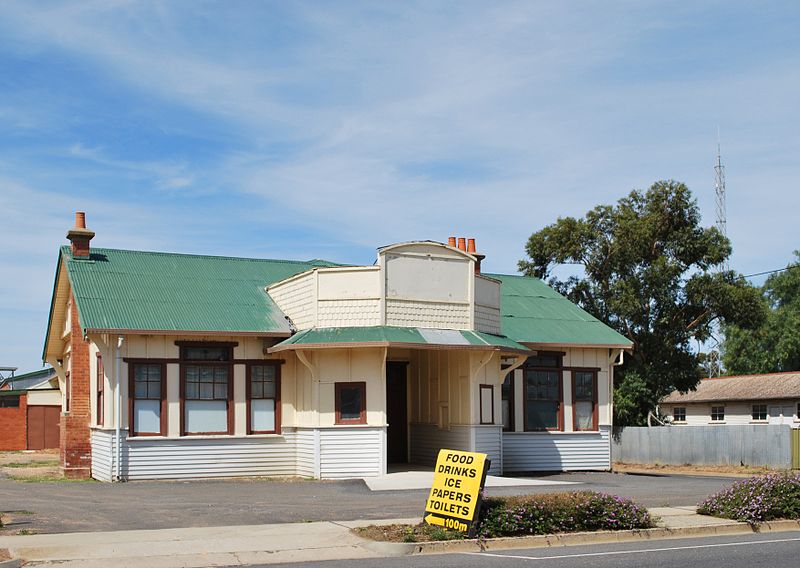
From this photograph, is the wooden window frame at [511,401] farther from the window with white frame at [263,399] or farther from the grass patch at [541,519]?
the grass patch at [541,519]

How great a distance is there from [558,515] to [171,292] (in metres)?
13.7

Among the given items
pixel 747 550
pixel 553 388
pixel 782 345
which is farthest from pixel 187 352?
pixel 782 345

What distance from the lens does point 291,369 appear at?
2430cm

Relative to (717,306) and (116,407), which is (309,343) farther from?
(717,306)

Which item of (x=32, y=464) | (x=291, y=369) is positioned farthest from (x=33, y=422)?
(x=291, y=369)

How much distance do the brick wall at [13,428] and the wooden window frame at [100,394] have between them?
16059 millimetres

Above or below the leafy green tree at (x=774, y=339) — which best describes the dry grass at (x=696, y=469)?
below

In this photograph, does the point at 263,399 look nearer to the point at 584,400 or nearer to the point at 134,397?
the point at 134,397

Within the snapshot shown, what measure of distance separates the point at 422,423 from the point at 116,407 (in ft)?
25.7

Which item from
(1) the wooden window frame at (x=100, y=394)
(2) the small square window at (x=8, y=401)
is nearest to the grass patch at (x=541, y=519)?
(1) the wooden window frame at (x=100, y=394)

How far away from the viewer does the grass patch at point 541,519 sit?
44.0 ft

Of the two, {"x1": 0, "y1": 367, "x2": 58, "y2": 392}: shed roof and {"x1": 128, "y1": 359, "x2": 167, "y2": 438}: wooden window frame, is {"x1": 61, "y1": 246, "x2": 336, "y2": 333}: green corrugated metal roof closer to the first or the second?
{"x1": 128, "y1": 359, "x2": 167, "y2": 438}: wooden window frame

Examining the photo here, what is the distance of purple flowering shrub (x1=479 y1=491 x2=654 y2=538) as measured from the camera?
1361 cm

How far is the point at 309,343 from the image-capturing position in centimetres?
2212
